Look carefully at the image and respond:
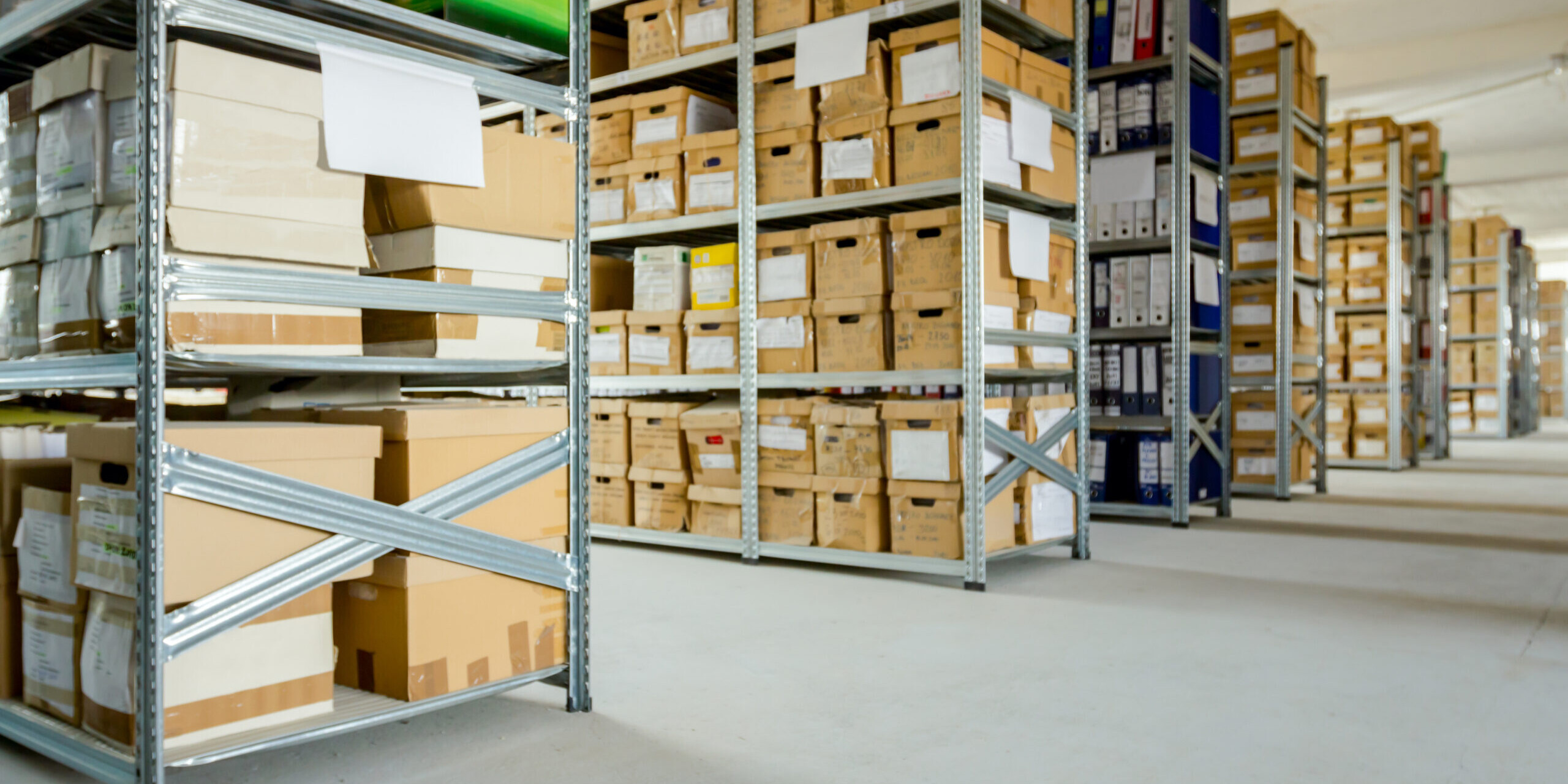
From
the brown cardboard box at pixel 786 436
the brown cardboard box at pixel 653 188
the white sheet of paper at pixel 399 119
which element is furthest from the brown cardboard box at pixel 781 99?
the white sheet of paper at pixel 399 119

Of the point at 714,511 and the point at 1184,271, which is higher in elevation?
the point at 1184,271

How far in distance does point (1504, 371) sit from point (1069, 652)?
56.1 ft

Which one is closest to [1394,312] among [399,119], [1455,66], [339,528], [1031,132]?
[1455,66]

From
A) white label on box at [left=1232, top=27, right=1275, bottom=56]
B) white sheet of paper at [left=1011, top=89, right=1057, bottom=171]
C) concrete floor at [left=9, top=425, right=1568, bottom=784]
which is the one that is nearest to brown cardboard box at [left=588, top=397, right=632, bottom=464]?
concrete floor at [left=9, top=425, right=1568, bottom=784]

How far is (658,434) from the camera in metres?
5.15

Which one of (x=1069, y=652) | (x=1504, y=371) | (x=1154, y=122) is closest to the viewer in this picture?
(x=1069, y=652)

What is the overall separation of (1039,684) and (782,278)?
2.46 meters

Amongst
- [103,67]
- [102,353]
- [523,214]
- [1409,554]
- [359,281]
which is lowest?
[1409,554]

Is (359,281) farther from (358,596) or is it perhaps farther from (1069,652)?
(1069,652)

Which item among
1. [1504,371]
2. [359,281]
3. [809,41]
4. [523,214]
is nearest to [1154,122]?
[809,41]

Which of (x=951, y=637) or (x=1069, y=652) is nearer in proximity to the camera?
(x=1069, y=652)

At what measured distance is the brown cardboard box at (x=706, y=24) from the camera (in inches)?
198

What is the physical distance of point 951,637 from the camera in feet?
11.1

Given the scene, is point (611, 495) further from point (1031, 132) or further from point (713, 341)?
point (1031, 132)
